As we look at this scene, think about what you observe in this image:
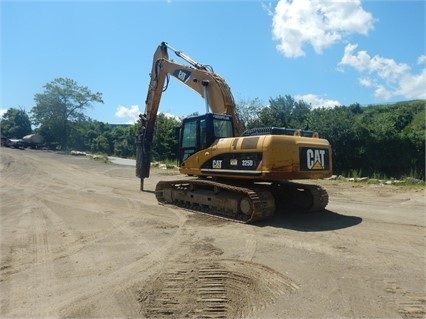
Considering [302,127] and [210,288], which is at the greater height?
[302,127]

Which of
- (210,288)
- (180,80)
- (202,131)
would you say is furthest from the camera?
(180,80)

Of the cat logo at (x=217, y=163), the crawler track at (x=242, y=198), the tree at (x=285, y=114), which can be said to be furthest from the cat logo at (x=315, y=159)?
the tree at (x=285, y=114)

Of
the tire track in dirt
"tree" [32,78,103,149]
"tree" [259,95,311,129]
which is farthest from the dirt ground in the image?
"tree" [32,78,103,149]

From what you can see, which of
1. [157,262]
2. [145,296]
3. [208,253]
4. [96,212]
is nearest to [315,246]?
[208,253]

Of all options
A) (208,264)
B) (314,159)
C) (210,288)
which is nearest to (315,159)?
(314,159)

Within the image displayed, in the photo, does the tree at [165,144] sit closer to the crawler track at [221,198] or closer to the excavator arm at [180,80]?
the excavator arm at [180,80]

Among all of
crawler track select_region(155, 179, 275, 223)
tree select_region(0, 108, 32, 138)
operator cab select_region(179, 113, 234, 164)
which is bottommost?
crawler track select_region(155, 179, 275, 223)

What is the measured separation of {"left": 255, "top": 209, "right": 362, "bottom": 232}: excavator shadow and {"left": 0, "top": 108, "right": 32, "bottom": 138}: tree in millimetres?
60864

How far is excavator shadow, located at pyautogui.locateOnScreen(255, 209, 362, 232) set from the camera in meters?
8.08

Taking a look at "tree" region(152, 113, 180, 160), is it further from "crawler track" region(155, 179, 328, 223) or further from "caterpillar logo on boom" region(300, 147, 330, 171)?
"caterpillar logo on boom" region(300, 147, 330, 171)

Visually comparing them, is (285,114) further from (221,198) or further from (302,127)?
(221,198)

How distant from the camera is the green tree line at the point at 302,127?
23469 mm

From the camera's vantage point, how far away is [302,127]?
87.9ft

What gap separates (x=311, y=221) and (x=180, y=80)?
261 inches
